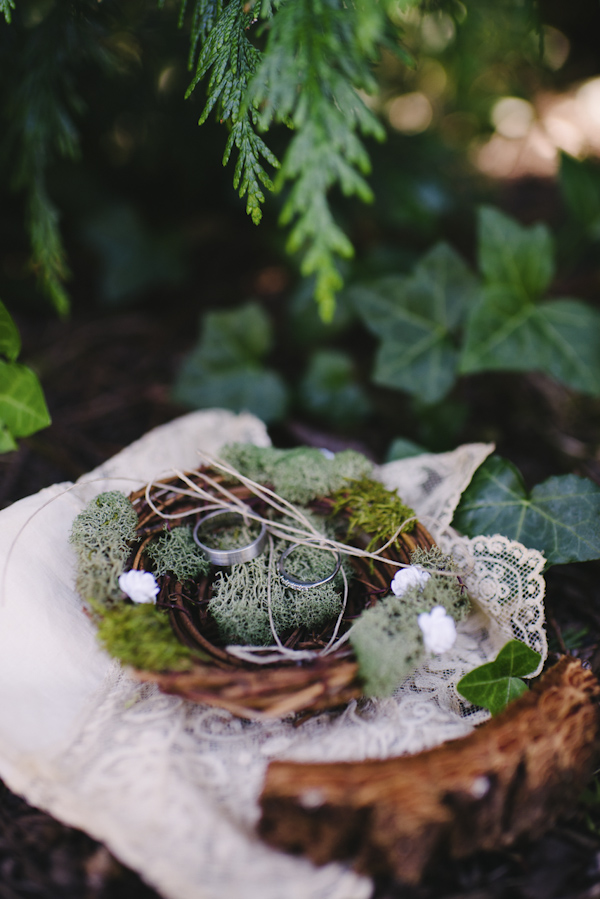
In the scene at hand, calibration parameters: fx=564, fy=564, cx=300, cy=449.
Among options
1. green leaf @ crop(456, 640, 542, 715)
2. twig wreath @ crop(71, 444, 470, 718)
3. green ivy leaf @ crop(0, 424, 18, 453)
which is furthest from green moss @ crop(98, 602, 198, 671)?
green leaf @ crop(456, 640, 542, 715)

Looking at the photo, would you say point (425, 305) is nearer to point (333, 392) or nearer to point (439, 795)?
point (333, 392)

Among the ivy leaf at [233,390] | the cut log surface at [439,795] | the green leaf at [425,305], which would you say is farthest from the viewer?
the ivy leaf at [233,390]

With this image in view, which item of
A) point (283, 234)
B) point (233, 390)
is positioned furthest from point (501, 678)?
point (283, 234)

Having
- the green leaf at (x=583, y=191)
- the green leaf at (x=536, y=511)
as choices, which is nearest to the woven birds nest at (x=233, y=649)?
the green leaf at (x=536, y=511)

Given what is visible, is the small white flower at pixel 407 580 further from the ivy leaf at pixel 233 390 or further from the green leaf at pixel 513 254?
the green leaf at pixel 513 254

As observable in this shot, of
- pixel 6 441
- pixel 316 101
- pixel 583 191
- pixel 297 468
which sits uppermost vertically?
pixel 316 101

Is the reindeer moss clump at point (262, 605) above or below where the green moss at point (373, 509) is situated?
below

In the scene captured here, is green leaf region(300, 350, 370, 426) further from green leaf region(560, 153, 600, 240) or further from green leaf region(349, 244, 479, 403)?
green leaf region(560, 153, 600, 240)
